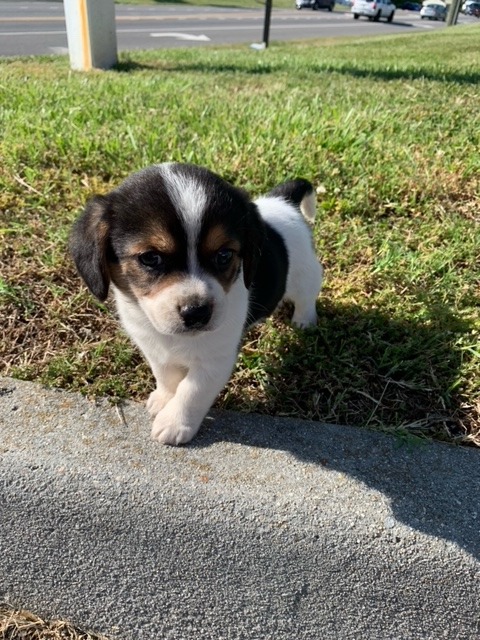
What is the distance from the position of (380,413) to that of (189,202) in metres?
1.39

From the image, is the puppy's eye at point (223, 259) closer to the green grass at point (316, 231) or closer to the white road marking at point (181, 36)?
the green grass at point (316, 231)

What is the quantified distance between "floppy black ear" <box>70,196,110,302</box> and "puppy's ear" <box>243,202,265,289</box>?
1.91ft

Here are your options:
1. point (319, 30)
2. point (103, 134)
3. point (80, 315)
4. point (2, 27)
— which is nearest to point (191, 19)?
point (319, 30)

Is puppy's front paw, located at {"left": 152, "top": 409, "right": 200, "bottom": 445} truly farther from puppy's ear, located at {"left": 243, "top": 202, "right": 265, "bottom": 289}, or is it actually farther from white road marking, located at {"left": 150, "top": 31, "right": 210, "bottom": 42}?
white road marking, located at {"left": 150, "top": 31, "right": 210, "bottom": 42}

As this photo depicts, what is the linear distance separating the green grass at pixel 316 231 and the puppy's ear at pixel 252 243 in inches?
26.3

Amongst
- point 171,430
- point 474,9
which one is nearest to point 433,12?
point 474,9

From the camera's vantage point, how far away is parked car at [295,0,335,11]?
53.7 m

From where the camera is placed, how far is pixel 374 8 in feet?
154

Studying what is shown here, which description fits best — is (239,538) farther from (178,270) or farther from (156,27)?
(156,27)

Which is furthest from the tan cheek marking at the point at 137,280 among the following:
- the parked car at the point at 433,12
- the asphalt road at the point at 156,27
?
A: the parked car at the point at 433,12

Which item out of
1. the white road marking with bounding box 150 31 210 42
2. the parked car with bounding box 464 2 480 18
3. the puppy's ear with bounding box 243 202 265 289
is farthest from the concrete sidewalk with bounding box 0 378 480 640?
the parked car with bounding box 464 2 480 18

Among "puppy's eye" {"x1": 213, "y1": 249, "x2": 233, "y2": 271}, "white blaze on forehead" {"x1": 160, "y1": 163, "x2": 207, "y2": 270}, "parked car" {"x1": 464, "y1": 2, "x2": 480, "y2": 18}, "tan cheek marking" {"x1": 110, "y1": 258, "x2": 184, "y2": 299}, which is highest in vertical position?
"white blaze on forehead" {"x1": 160, "y1": 163, "x2": 207, "y2": 270}

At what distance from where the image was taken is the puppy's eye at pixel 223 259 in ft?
7.95

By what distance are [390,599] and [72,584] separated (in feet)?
4.09
